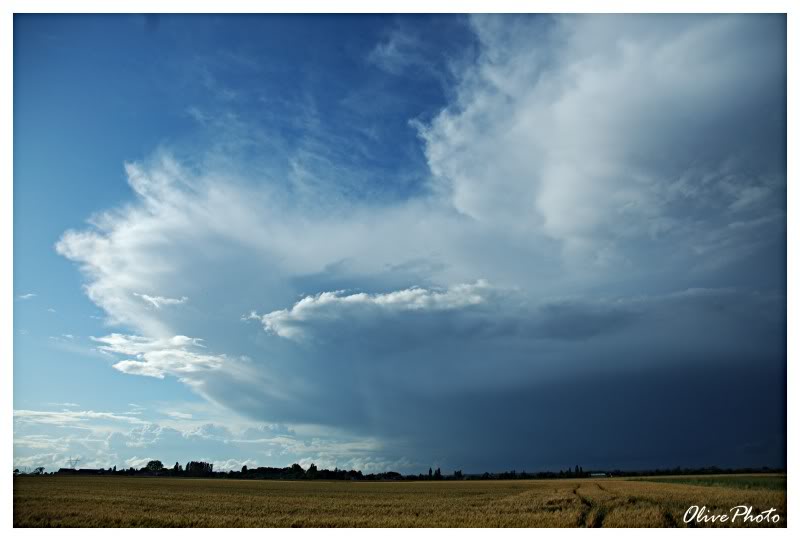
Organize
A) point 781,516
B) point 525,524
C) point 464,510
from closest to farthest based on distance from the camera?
point 781,516 → point 525,524 → point 464,510

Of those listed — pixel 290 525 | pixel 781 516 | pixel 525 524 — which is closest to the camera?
pixel 781 516

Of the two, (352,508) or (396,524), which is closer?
(396,524)

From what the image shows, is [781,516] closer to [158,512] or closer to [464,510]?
[464,510]

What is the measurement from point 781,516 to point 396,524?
69.5 feet

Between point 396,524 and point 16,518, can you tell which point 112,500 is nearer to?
point 16,518

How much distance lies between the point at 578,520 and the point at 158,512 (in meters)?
30.5

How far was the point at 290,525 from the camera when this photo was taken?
30875 mm

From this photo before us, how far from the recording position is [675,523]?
1081 inches

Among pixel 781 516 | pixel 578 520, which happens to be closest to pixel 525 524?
pixel 578 520
